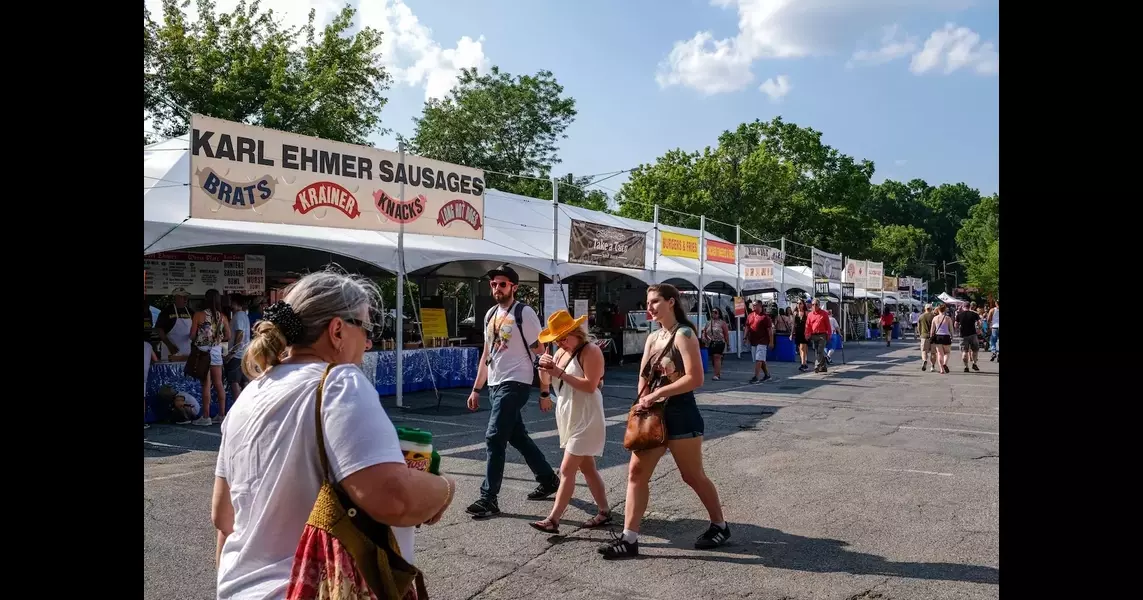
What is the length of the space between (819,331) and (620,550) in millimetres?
15144

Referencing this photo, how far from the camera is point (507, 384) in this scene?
6152mm

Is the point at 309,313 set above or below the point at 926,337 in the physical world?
above

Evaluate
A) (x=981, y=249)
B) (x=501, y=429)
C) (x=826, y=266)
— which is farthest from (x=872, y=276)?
(x=981, y=249)

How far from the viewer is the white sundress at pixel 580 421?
17.9ft

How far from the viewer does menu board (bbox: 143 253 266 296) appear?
14367mm

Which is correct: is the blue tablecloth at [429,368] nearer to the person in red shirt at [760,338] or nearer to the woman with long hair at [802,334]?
the person in red shirt at [760,338]

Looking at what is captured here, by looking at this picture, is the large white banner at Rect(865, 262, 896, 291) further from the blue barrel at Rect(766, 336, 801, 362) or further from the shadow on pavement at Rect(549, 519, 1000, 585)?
the shadow on pavement at Rect(549, 519, 1000, 585)

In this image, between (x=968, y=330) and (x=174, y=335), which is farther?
(x=968, y=330)

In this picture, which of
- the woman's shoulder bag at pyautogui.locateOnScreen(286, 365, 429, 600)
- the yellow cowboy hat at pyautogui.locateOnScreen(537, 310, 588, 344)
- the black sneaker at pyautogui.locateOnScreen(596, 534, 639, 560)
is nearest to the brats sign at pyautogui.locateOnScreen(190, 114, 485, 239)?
the yellow cowboy hat at pyautogui.locateOnScreen(537, 310, 588, 344)

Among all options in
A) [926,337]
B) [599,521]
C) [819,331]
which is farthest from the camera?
[926,337]

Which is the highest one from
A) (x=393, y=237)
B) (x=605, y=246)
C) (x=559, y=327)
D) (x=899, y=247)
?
(x=899, y=247)

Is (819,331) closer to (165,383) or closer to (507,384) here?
(165,383)

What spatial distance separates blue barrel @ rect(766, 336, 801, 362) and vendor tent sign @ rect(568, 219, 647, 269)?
7.44 m
